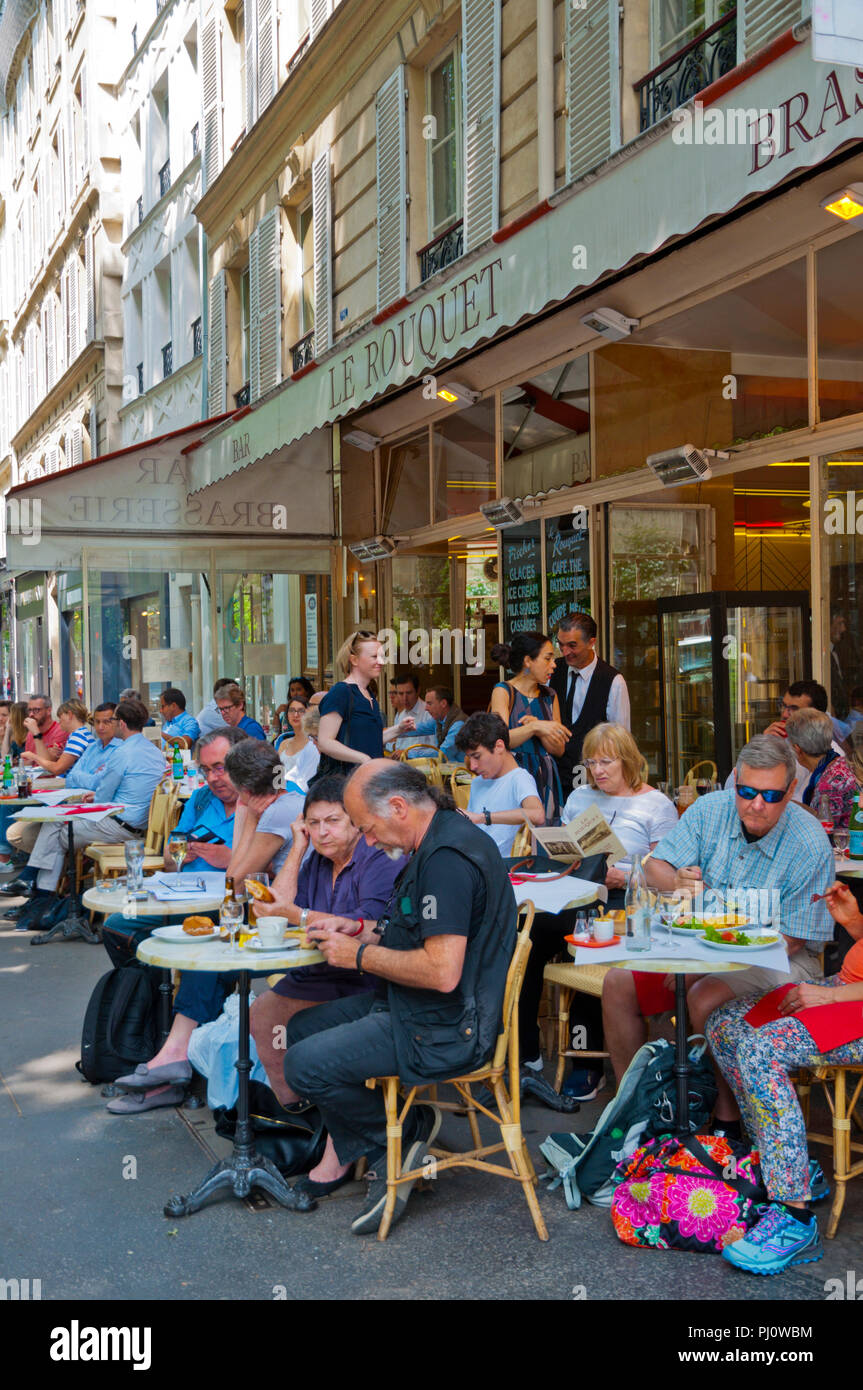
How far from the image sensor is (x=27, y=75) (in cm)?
3281

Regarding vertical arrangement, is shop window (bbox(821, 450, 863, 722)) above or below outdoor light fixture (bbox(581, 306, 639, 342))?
below

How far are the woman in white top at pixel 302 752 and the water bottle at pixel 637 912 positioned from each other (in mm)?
4305

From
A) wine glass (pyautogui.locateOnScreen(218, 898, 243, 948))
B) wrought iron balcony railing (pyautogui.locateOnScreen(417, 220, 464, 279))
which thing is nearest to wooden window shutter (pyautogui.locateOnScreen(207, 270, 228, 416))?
wrought iron balcony railing (pyautogui.locateOnScreen(417, 220, 464, 279))

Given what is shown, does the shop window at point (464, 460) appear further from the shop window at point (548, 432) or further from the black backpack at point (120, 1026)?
the black backpack at point (120, 1026)

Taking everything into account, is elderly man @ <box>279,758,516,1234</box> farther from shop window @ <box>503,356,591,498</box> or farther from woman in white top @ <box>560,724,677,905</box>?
shop window @ <box>503,356,591,498</box>

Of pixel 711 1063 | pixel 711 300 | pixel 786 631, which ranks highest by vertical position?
pixel 711 300

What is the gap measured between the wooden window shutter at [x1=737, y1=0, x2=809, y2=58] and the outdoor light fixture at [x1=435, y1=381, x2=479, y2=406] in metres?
4.73

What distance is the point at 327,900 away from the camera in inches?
183

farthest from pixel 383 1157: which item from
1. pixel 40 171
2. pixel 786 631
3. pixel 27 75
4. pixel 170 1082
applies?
pixel 27 75

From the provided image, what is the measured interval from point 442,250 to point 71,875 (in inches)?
241

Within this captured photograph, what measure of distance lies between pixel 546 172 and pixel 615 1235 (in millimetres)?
7494

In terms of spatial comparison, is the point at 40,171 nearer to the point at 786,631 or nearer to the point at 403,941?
the point at 786,631

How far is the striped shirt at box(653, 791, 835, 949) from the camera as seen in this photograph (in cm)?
426

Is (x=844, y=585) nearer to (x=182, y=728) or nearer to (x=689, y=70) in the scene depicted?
(x=689, y=70)
